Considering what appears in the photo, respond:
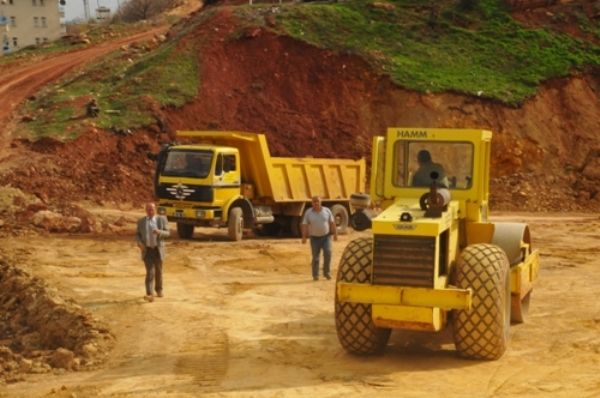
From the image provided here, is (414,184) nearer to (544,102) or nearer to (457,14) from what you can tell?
(544,102)

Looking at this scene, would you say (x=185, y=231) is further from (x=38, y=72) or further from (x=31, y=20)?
(x=31, y=20)

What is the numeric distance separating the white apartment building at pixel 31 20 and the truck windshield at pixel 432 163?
84.7 metres

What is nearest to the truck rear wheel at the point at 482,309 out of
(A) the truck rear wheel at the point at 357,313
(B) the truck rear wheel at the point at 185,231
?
(A) the truck rear wheel at the point at 357,313

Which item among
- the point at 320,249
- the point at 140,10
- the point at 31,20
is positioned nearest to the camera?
the point at 320,249

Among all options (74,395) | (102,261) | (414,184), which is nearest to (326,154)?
(102,261)

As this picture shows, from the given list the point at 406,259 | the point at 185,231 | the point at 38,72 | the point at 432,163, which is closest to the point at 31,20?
the point at 38,72

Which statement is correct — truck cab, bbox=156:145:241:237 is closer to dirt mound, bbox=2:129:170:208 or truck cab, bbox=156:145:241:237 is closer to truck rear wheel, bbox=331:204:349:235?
truck rear wheel, bbox=331:204:349:235

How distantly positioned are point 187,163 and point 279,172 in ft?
8.89

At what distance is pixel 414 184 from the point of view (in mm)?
12289

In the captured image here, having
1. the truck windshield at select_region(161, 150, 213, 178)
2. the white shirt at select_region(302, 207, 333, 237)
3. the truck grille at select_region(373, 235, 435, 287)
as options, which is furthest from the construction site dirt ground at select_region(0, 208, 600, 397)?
the truck windshield at select_region(161, 150, 213, 178)

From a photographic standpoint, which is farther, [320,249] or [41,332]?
[320,249]

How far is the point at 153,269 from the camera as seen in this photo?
1599cm

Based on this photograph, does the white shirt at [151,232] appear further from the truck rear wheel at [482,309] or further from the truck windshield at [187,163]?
the truck windshield at [187,163]

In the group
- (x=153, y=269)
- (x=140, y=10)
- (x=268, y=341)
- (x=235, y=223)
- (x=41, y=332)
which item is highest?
(x=140, y=10)
